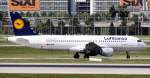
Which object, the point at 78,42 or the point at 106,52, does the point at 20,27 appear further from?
the point at 106,52

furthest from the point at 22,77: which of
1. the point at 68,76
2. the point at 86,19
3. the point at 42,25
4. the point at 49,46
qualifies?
the point at 86,19

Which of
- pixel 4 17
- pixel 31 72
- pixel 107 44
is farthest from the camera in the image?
pixel 4 17

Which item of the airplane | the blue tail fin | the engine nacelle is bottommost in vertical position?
the engine nacelle

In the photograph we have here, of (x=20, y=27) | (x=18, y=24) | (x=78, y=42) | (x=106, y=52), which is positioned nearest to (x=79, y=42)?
(x=78, y=42)

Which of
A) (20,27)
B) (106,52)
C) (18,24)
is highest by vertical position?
(18,24)

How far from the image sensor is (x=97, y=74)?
3694 centimetres

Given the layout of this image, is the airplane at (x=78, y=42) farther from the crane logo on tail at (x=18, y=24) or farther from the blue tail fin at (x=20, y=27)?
the crane logo on tail at (x=18, y=24)

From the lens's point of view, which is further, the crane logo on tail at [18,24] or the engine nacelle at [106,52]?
the crane logo on tail at [18,24]

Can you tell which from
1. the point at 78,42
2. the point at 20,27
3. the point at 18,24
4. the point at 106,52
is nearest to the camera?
the point at 106,52

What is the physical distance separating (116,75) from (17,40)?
29.6 m

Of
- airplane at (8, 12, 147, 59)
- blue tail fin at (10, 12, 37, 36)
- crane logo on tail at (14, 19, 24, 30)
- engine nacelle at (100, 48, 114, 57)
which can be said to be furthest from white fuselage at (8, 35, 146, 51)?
crane logo on tail at (14, 19, 24, 30)

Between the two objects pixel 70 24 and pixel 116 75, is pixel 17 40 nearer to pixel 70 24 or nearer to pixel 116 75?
pixel 116 75

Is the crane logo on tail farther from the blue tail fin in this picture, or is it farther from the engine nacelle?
the engine nacelle

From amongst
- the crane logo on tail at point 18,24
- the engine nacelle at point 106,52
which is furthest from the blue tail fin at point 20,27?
the engine nacelle at point 106,52
